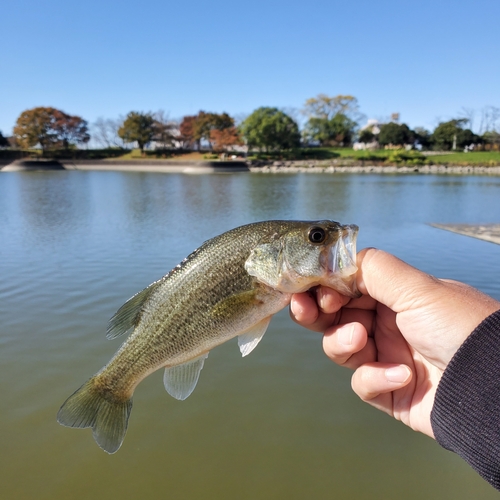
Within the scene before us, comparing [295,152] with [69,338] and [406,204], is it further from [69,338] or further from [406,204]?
[69,338]

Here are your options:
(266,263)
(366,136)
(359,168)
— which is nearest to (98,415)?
(266,263)

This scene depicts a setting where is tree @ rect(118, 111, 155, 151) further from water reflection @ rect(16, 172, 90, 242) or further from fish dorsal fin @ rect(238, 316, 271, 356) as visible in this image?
fish dorsal fin @ rect(238, 316, 271, 356)

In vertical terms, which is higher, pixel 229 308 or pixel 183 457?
pixel 229 308

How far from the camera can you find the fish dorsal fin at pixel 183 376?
2545 millimetres

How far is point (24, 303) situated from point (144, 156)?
83.1 meters

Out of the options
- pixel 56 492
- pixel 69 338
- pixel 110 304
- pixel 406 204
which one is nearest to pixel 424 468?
pixel 56 492

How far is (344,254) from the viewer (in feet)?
7.29

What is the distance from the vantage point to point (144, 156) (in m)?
85.9

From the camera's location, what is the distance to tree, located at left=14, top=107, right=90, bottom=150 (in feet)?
277

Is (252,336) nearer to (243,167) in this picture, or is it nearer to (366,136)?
(243,167)

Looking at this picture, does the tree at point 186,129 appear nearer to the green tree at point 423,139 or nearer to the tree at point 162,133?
the tree at point 162,133

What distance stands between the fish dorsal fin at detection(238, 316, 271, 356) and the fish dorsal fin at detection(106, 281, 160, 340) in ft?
2.20

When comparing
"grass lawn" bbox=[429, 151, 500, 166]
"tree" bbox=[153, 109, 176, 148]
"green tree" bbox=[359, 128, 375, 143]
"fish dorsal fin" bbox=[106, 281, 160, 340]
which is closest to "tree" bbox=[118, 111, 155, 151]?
"tree" bbox=[153, 109, 176, 148]

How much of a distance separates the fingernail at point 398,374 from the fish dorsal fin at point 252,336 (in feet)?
2.65
